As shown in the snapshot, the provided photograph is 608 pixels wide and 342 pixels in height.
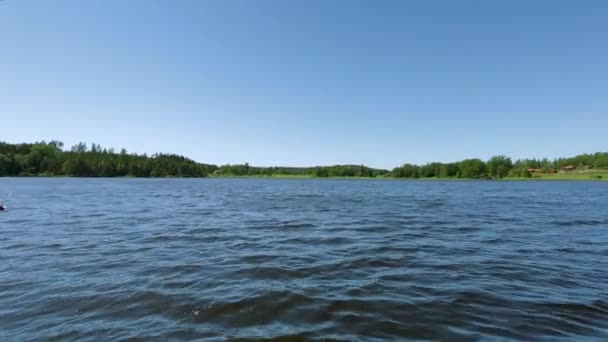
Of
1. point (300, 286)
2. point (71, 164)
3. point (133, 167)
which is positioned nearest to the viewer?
point (300, 286)

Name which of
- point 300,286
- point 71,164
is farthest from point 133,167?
point 300,286

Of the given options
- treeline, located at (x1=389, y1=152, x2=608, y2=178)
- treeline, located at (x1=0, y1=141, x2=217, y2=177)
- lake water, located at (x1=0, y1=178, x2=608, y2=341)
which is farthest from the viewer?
treeline, located at (x1=389, y1=152, x2=608, y2=178)

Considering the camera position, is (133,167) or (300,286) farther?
(133,167)

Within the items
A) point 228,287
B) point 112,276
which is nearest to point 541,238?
point 228,287

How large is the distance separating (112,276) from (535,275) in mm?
12151

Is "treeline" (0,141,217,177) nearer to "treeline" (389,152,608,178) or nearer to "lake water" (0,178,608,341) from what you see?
"treeline" (389,152,608,178)

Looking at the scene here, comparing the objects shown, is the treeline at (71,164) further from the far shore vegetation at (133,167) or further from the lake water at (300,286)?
the lake water at (300,286)

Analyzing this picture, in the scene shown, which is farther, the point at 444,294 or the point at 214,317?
the point at 444,294

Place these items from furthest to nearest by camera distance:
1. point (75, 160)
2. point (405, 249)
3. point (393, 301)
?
point (75, 160), point (405, 249), point (393, 301)

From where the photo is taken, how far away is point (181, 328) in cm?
573

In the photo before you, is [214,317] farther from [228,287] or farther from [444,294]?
[444,294]

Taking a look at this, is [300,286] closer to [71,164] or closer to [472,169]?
[71,164]

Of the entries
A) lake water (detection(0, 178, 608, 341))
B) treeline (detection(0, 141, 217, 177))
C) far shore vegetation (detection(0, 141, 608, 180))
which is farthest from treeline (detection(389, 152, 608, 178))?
lake water (detection(0, 178, 608, 341))

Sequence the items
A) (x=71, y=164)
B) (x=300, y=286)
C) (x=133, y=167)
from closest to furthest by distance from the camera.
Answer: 1. (x=300, y=286)
2. (x=71, y=164)
3. (x=133, y=167)
